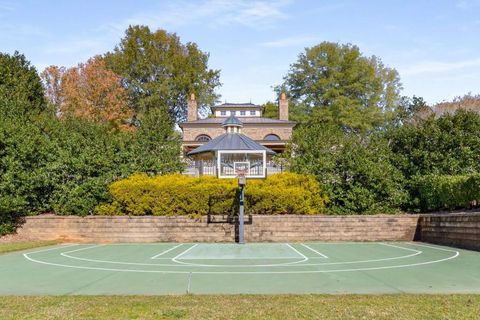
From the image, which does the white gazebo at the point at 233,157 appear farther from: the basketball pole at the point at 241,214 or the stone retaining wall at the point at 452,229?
the stone retaining wall at the point at 452,229

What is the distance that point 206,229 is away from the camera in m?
18.3

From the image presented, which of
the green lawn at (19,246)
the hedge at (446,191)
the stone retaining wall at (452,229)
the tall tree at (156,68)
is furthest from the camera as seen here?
the tall tree at (156,68)

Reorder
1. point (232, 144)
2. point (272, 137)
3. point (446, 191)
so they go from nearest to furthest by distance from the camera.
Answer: point (446, 191) → point (232, 144) → point (272, 137)

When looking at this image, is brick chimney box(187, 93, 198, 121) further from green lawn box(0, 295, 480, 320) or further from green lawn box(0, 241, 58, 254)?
green lawn box(0, 295, 480, 320)

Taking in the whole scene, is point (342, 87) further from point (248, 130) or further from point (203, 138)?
point (203, 138)

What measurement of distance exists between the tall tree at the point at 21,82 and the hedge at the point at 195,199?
10318 mm

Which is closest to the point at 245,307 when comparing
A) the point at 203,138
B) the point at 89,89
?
the point at 203,138

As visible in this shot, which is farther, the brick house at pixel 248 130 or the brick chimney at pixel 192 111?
the brick chimney at pixel 192 111

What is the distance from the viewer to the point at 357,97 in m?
54.4

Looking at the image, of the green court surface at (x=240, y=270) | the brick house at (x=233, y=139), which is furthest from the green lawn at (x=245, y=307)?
the brick house at (x=233, y=139)

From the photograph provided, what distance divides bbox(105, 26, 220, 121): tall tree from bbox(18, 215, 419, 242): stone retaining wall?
99.4ft

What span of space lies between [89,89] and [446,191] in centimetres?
3250

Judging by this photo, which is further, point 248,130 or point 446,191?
point 248,130

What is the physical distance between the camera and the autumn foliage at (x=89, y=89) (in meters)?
40.7
